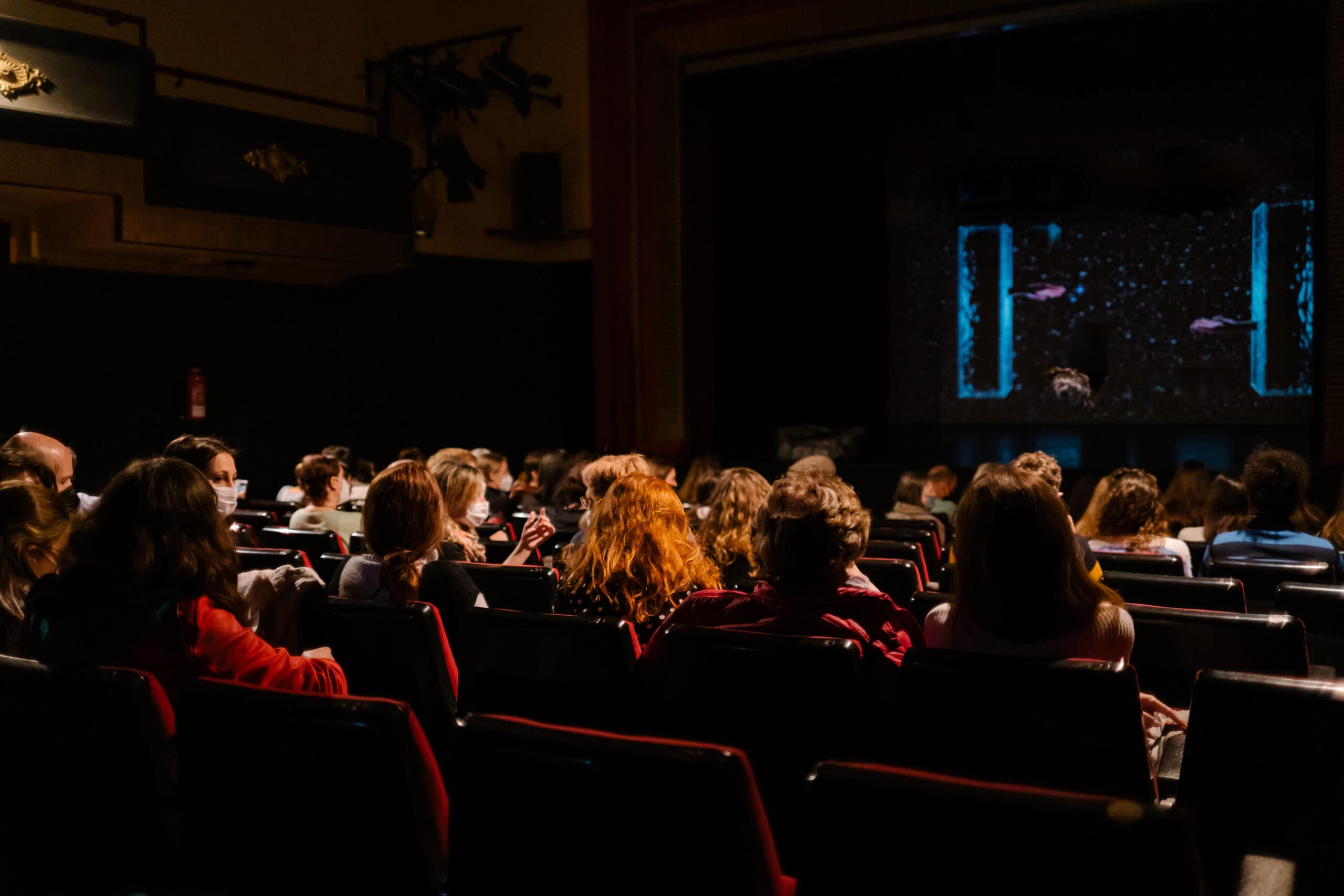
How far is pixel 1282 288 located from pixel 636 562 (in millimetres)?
9724

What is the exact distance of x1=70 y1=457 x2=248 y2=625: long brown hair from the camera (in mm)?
1879

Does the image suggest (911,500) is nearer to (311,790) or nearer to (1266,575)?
(1266,575)

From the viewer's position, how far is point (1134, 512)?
3768 mm

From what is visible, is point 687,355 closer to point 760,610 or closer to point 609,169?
point 609,169

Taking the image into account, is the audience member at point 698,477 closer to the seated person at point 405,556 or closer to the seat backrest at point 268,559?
the seat backrest at point 268,559

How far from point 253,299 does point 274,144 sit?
182 centimetres

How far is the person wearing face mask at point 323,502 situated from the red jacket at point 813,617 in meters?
2.60

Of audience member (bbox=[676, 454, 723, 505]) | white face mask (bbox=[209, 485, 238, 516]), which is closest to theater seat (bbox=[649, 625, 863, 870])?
white face mask (bbox=[209, 485, 238, 516])

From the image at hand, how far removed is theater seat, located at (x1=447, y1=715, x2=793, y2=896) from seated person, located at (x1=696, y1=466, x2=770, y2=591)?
204cm

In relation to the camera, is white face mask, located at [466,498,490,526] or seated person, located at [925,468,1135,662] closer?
seated person, located at [925,468,1135,662]

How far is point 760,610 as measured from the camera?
84.7 inches

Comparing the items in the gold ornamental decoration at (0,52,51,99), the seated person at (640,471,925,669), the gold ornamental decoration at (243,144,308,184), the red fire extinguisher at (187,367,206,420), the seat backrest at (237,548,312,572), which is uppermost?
the gold ornamental decoration at (0,52,51,99)

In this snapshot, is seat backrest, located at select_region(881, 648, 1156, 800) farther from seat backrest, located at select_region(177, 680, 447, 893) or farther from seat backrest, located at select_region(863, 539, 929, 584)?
seat backrest, located at select_region(863, 539, 929, 584)

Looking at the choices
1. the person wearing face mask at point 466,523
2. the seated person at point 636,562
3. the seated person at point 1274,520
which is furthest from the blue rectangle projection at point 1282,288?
the seated person at point 636,562
